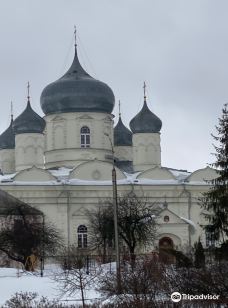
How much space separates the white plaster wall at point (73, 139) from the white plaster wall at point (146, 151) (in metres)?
1.59

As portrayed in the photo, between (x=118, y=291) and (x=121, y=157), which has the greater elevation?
(x=121, y=157)

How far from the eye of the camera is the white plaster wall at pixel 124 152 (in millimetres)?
51278

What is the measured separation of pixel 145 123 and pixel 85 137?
344 cm

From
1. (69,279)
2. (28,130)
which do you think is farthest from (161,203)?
(69,279)

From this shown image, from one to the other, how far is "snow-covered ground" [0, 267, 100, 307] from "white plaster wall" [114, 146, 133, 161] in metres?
26.4

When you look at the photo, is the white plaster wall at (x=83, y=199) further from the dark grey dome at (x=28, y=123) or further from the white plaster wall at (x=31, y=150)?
the dark grey dome at (x=28, y=123)

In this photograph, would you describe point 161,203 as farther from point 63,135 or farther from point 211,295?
point 211,295

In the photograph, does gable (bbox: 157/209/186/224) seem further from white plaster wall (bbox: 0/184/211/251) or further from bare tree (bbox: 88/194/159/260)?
bare tree (bbox: 88/194/159/260)

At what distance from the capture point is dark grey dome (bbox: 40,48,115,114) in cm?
4675

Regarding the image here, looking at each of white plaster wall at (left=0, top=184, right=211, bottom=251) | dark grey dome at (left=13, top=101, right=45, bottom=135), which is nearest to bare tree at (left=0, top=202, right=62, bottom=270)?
white plaster wall at (left=0, top=184, right=211, bottom=251)

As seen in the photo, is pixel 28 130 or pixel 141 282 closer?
pixel 141 282

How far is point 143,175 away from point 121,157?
669 cm

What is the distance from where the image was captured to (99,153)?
46.8 m

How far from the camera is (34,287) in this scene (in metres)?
22.0
